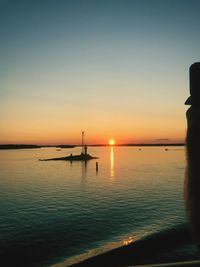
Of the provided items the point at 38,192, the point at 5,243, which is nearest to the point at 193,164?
the point at 5,243

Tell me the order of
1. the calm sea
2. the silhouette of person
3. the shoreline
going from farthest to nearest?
the calm sea < the shoreline < the silhouette of person

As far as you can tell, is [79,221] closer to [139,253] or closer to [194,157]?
[139,253]

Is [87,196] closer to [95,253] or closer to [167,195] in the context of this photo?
[167,195]

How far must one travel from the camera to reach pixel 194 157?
6.09 ft

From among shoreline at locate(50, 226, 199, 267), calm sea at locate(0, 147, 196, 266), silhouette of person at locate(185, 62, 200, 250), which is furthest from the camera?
calm sea at locate(0, 147, 196, 266)

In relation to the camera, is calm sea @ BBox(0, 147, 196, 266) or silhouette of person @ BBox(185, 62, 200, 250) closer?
silhouette of person @ BBox(185, 62, 200, 250)

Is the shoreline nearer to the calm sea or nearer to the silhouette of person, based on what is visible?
the calm sea

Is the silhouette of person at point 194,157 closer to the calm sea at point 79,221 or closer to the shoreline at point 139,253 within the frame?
the shoreline at point 139,253

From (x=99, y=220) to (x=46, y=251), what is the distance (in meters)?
9.48

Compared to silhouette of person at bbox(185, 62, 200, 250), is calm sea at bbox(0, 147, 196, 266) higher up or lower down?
lower down

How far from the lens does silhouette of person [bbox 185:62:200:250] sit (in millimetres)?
1812

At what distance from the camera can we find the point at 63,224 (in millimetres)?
28016

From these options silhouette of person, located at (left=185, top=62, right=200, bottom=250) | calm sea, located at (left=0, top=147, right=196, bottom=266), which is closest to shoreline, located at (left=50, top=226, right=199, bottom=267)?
calm sea, located at (left=0, top=147, right=196, bottom=266)

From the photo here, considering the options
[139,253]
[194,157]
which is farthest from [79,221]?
[194,157]
